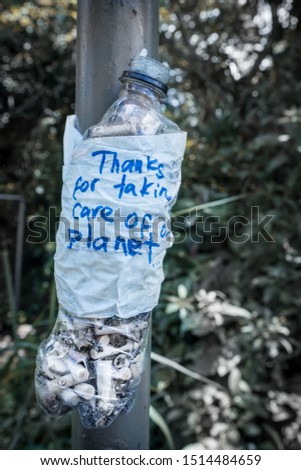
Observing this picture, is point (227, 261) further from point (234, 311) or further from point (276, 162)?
point (276, 162)

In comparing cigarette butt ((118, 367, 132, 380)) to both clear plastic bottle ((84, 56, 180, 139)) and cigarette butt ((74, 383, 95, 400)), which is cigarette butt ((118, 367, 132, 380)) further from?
clear plastic bottle ((84, 56, 180, 139))

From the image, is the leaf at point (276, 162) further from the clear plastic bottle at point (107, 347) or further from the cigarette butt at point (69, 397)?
the cigarette butt at point (69, 397)

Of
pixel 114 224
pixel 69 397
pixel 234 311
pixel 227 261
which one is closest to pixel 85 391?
pixel 69 397

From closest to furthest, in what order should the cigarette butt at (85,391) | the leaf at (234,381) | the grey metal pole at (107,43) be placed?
1. the cigarette butt at (85,391)
2. the grey metal pole at (107,43)
3. the leaf at (234,381)

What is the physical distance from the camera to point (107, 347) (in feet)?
3.12

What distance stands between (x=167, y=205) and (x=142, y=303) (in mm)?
206

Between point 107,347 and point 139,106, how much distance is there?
1.58 ft

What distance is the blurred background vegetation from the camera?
6.95 feet

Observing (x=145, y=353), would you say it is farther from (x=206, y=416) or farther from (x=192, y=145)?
(x=192, y=145)

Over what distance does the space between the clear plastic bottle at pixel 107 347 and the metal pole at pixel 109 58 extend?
0.19 feet

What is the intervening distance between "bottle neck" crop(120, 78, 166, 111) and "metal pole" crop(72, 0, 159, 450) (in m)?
0.06

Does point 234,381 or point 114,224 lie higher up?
point 114,224

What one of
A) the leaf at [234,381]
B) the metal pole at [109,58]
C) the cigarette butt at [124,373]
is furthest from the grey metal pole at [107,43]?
the leaf at [234,381]

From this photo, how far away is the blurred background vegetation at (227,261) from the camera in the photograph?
6.95 feet
